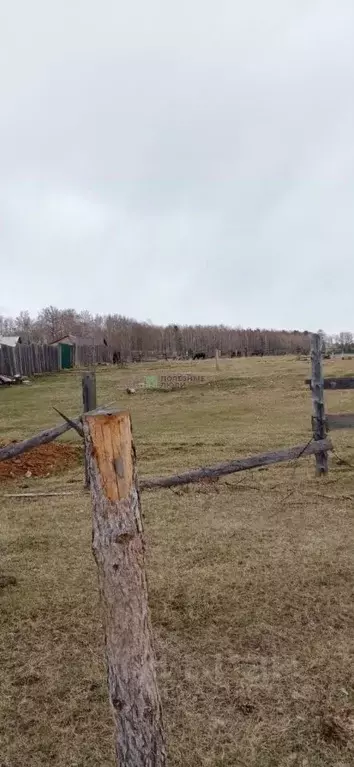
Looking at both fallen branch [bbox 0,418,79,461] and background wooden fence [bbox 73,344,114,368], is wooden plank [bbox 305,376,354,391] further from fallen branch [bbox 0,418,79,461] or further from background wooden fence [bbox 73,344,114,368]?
background wooden fence [bbox 73,344,114,368]

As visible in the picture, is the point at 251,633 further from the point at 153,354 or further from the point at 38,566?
the point at 153,354

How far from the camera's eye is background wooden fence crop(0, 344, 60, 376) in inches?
1309

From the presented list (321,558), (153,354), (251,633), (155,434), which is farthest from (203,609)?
(153,354)

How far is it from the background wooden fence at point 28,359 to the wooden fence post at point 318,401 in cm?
2792

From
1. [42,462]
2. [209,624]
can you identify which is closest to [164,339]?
[42,462]

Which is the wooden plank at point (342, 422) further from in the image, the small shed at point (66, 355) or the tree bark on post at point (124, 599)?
the small shed at point (66, 355)

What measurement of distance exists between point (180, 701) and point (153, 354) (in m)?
66.0

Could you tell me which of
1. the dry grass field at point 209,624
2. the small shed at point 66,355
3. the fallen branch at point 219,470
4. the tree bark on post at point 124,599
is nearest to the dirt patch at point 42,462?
the dry grass field at point 209,624

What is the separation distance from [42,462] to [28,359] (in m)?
29.0

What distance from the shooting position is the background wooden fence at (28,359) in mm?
33250

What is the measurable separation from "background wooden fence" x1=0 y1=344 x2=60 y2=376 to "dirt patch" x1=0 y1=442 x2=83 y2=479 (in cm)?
2412

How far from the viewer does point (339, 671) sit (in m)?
3.16

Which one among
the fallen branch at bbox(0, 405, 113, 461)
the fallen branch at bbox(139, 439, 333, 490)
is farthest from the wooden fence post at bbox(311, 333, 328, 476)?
the fallen branch at bbox(0, 405, 113, 461)

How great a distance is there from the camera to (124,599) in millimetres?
2086
